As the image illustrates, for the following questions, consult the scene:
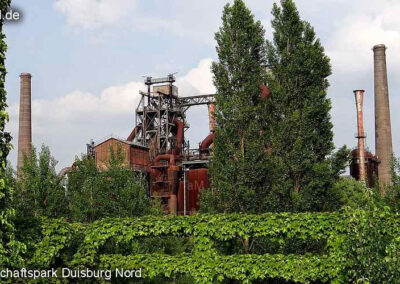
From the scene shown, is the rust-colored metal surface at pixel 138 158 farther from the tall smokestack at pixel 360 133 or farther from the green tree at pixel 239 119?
the green tree at pixel 239 119

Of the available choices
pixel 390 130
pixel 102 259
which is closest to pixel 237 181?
pixel 102 259

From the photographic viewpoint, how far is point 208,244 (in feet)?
49.4

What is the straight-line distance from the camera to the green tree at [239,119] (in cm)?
2083

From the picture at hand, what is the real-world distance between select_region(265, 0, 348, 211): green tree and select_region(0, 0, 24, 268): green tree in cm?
1191

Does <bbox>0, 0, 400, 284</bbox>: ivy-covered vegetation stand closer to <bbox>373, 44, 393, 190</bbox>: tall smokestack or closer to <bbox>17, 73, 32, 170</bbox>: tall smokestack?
<bbox>17, 73, 32, 170</bbox>: tall smokestack

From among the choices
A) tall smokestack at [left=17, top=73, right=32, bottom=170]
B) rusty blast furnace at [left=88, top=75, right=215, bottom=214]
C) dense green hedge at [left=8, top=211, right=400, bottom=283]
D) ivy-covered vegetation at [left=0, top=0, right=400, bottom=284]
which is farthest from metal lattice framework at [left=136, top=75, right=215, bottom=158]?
dense green hedge at [left=8, top=211, right=400, bottom=283]

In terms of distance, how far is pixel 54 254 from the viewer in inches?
566

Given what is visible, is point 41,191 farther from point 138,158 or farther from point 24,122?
point 24,122

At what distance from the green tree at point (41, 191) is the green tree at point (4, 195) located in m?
13.4

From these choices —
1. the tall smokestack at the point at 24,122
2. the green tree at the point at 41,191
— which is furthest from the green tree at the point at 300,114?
the tall smokestack at the point at 24,122

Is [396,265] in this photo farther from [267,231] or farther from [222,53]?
[222,53]

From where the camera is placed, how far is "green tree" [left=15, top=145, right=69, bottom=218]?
2462 cm

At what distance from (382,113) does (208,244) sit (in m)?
33.5

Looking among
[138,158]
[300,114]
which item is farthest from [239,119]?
[138,158]
